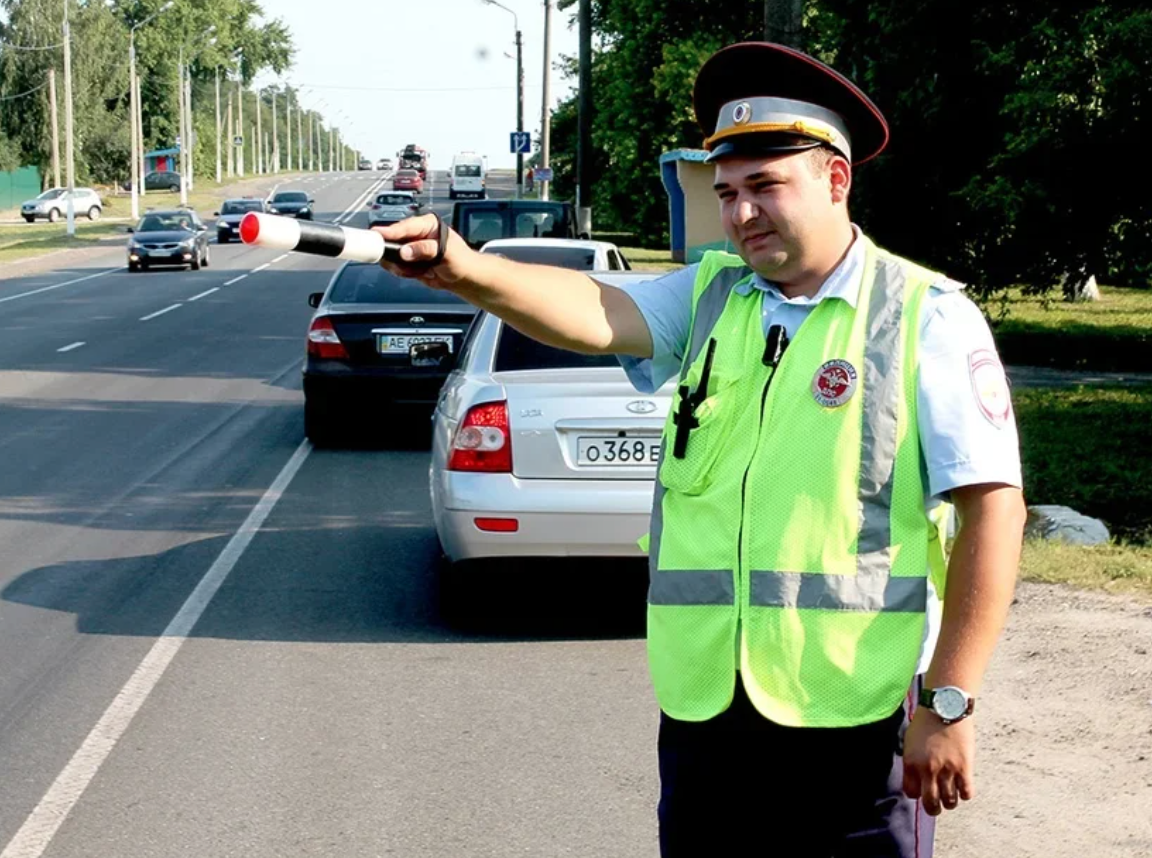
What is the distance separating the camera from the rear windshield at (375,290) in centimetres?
1409

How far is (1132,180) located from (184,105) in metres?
98.5

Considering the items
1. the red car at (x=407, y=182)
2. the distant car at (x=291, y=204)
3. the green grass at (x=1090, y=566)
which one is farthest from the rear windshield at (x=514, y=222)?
the red car at (x=407, y=182)

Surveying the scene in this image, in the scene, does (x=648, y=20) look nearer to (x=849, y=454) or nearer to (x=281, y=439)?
(x=281, y=439)

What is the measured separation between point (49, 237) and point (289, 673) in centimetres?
5925

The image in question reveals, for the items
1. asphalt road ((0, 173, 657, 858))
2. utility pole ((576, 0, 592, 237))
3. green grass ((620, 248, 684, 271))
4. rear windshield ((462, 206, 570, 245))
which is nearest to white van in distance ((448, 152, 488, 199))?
green grass ((620, 248, 684, 271))

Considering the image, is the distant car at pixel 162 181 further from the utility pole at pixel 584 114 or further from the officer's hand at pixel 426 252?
the officer's hand at pixel 426 252

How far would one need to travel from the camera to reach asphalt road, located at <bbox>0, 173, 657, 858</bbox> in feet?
17.6

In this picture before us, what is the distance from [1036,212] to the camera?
1417 centimetres

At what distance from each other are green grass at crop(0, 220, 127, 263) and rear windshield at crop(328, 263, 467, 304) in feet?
122

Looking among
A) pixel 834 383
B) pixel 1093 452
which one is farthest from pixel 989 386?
pixel 1093 452

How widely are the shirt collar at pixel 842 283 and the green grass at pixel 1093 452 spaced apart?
7418mm

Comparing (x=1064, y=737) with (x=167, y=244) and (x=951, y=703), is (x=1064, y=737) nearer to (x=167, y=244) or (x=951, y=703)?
(x=951, y=703)

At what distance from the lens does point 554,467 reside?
755 cm

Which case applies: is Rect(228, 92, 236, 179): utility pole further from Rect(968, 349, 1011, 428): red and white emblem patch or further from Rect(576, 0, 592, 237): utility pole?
Rect(968, 349, 1011, 428): red and white emblem patch
